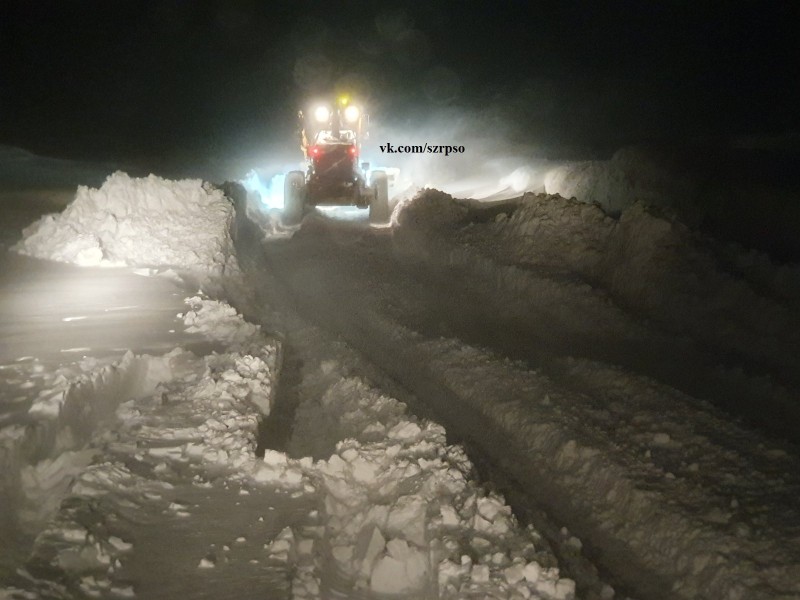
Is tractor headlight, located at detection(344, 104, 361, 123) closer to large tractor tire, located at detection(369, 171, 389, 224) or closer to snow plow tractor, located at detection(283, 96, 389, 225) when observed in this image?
snow plow tractor, located at detection(283, 96, 389, 225)

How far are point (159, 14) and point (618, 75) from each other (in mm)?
35322

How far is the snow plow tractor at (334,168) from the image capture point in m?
15.7

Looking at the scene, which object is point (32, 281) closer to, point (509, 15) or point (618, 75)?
point (618, 75)

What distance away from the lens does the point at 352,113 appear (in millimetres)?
15805

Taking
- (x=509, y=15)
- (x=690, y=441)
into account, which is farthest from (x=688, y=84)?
(x=690, y=441)

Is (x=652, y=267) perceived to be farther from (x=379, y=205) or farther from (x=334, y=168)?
(x=334, y=168)

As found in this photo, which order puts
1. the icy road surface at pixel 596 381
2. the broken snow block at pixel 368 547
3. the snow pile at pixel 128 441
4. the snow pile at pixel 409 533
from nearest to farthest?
the snow pile at pixel 128 441 → the snow pile at pixel 409 533 → the broken snow block at pixel 368 547 → the icy road surface at pixel 596 381

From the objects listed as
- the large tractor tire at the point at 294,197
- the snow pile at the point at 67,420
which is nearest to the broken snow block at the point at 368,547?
the snow pile at the point at 67,420

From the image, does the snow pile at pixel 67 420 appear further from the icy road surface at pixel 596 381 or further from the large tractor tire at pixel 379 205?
the large tractor tire at pixel 379 205

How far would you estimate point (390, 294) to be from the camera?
35.4ft

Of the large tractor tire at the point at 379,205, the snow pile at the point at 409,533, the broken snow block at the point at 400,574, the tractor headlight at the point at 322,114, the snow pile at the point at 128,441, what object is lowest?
the broken snow block at the point at 400,574

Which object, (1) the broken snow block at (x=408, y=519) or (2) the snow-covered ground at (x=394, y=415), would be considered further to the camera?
(1) the broken snow block at (x=408, y=519)

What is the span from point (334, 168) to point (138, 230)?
6.33 m

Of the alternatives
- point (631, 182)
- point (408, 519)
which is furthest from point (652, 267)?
point (408, 519)
